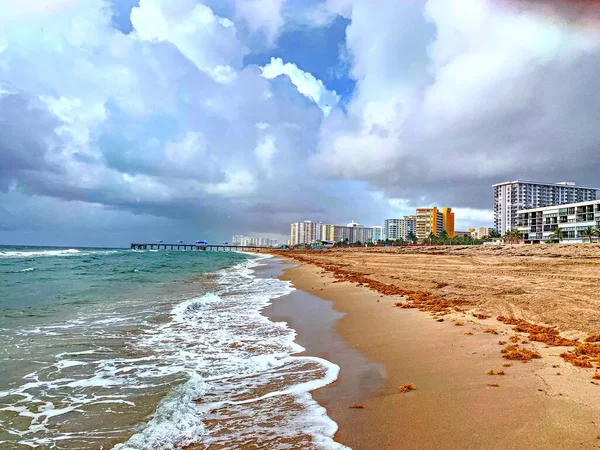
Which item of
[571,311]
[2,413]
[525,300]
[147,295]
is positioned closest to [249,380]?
[2,413]

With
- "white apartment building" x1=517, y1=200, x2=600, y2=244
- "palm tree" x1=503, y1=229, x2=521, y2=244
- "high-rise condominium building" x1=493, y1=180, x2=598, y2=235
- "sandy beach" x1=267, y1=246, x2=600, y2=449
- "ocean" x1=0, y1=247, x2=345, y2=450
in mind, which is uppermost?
"high-rise condominium building" x1=493, y1=180, x2=598, y2=235

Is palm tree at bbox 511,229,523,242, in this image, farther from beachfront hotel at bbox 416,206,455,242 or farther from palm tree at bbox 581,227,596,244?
beachfront hotel at bbox 416,206,455,242

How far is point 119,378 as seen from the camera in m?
6.09

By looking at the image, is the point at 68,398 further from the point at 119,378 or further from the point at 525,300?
the point at 525,300

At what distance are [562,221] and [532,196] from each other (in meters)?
56.3

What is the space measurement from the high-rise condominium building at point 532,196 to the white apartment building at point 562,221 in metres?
34.9

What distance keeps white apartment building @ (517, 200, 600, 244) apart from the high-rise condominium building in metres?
34.9

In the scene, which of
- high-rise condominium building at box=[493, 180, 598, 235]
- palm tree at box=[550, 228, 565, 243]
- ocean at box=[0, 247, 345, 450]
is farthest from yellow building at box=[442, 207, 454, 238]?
ocean at box=[0, 247, 345, 450]

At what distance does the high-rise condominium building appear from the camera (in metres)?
135

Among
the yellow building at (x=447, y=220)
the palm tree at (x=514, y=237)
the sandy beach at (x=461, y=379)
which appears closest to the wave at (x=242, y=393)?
the sandy beach at (x=461, y=379)

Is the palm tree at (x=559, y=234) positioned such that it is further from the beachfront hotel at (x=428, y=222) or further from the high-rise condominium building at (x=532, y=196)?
the beachfront hotel at (x=428, y=222)

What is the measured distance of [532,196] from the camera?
13500cm

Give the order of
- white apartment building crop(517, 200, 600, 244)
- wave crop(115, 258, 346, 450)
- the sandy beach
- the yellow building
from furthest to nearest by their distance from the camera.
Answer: the yellow building, white apartment building crop(517, 200, 600, 244), wave crop(115, 258, 346, 450), the sandy beach

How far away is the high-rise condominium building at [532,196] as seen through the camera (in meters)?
135
